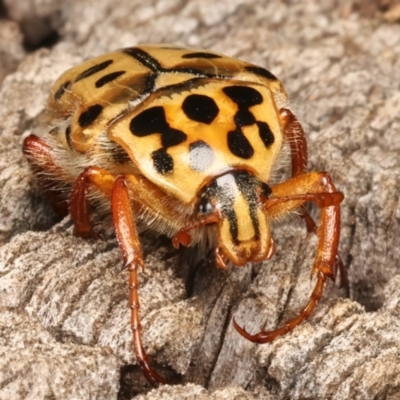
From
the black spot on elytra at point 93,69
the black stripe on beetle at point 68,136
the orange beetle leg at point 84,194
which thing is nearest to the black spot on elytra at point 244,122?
the orange beetle leg at point 84,194

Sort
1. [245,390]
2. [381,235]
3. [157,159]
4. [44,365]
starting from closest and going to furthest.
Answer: [44,365]
[245,390]
[157,159]
[381,235]

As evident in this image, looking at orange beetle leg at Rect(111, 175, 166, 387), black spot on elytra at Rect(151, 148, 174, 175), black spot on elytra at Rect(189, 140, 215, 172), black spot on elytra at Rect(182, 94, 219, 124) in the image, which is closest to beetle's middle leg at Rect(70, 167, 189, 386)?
orange beetle leg at Rect(111, 175, 166, 387)

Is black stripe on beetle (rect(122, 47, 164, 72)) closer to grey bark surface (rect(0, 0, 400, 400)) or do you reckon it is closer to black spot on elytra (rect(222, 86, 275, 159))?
black spot on elytra (rect(222, 86, 275, 159))

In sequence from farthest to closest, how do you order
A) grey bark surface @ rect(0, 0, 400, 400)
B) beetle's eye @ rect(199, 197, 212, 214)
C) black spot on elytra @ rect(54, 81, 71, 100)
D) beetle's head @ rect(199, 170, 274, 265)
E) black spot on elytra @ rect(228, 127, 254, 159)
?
black spot on elytra @ rect(54, 81, 71, 100)
black spot on elytra @ rect(228, 127, 254, 159)
beetle's eye @ rect(199, 197, 212, 214)
beetle's head @ rect(199, 170, 274, 265)
grey bark surface @ rect(0, 0, 400, 400)

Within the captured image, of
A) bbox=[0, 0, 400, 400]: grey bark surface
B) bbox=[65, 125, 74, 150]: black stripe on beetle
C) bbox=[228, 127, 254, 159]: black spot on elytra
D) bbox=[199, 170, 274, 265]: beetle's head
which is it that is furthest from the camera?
bbox=[65, 125, 74, 150]: black stripe on beetle

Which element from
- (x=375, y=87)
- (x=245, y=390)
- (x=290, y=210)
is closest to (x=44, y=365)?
(x=245, y=390)

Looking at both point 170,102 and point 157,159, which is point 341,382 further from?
point 170,102
